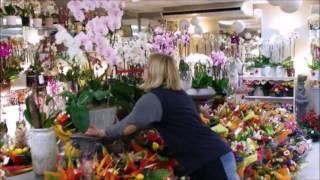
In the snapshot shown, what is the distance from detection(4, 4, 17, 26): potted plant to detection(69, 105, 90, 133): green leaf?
5.37 m

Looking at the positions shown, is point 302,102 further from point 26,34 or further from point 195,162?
point 195,162

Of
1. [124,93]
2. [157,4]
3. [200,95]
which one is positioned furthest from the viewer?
[157,4]

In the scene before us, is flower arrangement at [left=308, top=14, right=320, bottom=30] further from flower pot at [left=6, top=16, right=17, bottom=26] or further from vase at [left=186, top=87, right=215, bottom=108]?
flower pot at [left=6, top=16, right=17, bottom=26]

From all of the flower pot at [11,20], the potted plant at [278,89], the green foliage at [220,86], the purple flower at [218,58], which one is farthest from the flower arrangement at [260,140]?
the flower pot at [11,20]

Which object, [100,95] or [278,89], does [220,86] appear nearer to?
[100,95]

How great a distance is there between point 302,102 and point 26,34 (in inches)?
200

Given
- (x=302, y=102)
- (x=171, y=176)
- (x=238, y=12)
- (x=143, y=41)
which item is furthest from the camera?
(x=238, y=12)

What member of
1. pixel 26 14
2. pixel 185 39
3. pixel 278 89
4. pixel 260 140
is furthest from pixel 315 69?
pixel 26 14

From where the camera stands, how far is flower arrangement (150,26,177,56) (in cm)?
285

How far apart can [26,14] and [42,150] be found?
5.93 m

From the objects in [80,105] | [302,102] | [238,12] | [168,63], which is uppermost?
[238,12]

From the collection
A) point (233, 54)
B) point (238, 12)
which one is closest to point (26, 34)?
point (233, 54)

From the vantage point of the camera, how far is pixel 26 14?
716 centimetres

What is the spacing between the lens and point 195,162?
223 cm
